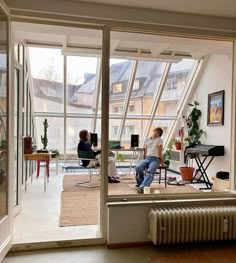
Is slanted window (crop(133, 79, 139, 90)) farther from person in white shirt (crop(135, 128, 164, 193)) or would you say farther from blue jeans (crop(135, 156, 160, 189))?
blue jeans (crop(135, 156, 160, 189))

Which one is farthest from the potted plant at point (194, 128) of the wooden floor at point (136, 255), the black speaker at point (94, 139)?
the wooden floor at point (136, 255)

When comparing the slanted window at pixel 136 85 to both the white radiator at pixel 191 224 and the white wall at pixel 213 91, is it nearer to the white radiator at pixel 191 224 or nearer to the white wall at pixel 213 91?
the white wall at pixel 213 91

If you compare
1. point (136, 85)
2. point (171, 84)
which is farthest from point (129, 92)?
point (171, 84)

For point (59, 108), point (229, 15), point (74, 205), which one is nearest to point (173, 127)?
point (59, 108)

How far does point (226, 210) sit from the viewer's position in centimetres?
304

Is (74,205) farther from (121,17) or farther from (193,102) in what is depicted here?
(193,102)

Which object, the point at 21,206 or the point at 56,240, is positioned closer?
the point at 56,240

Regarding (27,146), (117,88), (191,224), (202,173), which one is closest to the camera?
(191,224)

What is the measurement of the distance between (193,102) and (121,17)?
483cm

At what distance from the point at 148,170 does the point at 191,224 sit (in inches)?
92.0

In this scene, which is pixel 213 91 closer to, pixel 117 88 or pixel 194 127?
pixel 194 127

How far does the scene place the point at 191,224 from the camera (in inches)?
116

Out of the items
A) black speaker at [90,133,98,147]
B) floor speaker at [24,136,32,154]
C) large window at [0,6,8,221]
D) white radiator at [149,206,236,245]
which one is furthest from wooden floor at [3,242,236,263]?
black speaker at [90,133,98,147]

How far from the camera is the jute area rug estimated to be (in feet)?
12.3
